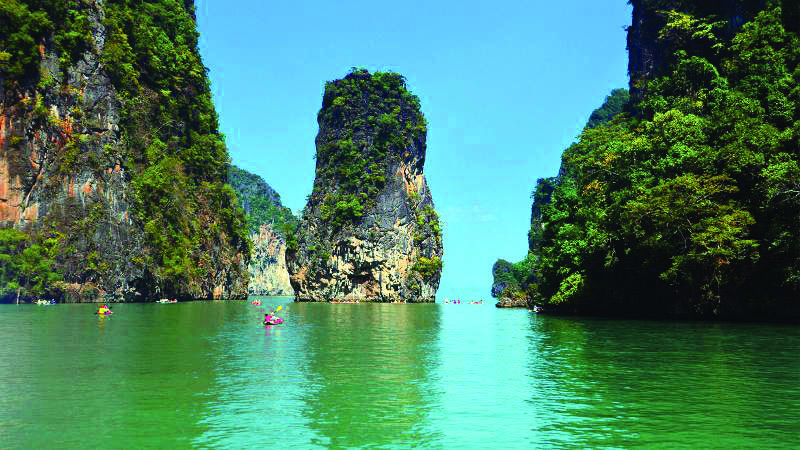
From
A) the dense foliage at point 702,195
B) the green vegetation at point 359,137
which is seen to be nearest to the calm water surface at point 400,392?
the dense foliage at point 702,195

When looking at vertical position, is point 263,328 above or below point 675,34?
below

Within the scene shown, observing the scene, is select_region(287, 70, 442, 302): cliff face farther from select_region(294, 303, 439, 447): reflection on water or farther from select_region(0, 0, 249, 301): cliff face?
select_region(294, 303, 439, 447): reflection on water

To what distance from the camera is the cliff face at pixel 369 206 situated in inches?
5212

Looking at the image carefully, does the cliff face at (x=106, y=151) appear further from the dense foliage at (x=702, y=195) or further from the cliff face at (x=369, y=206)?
the dense foliage at (x=702, y=195)

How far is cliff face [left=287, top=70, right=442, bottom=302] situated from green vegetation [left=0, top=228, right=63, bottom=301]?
53.3 meters

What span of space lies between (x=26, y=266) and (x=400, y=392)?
8056 cm

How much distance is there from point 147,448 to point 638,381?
16.2 m

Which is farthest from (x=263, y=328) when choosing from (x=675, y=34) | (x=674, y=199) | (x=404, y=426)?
(x=675, y=34)

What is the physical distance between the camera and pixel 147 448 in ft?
46.7

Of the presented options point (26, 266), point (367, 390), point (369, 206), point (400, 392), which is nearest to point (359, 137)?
point (369, 206)

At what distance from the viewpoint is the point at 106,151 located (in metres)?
102

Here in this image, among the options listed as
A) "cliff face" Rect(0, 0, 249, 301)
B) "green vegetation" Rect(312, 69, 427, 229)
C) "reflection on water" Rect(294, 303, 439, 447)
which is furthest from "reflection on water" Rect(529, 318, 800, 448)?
"green vegetation" Rect(312, 69, 427, 229)

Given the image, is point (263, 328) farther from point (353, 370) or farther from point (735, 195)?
point (735, 195)

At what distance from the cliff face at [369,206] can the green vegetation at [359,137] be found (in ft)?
0.67
